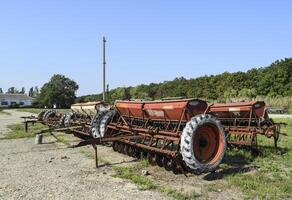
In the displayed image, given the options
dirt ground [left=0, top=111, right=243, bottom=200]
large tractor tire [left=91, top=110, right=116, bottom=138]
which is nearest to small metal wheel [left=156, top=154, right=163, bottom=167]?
dirt ground [left=0, top=111, right=243, bottom=200]

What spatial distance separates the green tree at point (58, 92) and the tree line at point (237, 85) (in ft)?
45.3

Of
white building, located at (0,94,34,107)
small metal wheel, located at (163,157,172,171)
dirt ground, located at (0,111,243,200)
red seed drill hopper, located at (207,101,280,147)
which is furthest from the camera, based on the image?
white building, located at (0,94,34,107)

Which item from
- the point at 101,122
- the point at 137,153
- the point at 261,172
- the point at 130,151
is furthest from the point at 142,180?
the point at 101,122

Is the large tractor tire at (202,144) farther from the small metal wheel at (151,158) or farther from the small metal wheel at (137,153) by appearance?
the small metal wheel at (137,153)

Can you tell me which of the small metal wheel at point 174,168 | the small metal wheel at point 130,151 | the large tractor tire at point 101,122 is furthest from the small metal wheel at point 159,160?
the large tractor tire at point 101,122

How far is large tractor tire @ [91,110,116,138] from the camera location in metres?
13.3

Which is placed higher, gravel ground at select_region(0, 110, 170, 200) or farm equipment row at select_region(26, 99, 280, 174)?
farm equipment row at select_region(26, 99, 280, 174)

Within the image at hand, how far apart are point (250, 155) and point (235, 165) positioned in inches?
59.0

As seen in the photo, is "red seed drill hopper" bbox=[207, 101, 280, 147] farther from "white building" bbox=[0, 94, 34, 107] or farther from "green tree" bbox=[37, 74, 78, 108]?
"white building" bbox=[0, 94, 34, 107]

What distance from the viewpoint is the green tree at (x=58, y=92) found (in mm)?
90750

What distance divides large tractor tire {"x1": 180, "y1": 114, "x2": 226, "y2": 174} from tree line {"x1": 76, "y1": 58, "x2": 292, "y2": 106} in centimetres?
4782

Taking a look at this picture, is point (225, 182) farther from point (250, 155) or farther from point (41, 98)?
point (41, 98)

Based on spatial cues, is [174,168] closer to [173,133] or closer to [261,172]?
[173,133]

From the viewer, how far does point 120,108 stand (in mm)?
13133
